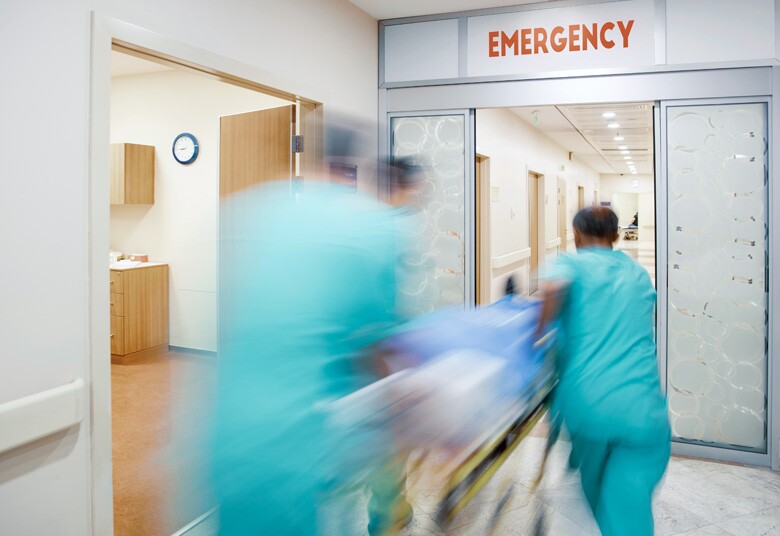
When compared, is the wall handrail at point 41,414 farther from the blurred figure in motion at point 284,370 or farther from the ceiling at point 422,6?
the ceiling at point 422,6

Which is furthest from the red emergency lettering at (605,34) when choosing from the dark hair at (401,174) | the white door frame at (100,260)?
the white door frame at (100,260)

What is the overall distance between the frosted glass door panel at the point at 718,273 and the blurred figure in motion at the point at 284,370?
2.94 m

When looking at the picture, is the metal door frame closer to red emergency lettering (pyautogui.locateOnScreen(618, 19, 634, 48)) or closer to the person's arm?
red emergency lettering (pyautogui.locateOnScreen(618, 19, 634, 48))

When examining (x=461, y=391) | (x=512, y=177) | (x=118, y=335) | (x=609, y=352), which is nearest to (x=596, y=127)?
(x=512, y=177)

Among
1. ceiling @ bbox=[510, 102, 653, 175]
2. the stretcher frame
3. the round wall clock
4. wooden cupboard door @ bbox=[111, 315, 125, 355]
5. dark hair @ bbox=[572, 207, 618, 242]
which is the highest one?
ceiling @ bbox=[510, 102, 653, 175]

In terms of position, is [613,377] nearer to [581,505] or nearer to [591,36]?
[581,505]

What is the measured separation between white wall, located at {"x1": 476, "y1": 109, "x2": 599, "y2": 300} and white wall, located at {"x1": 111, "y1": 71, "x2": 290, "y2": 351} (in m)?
2.82

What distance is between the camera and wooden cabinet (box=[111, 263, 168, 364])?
231 inches

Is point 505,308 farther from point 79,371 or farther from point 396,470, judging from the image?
point 79,371

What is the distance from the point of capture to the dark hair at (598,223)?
2.10m

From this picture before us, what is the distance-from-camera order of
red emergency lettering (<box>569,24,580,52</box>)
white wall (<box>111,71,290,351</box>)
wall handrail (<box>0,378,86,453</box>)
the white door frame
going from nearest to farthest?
wall handrail (<box>0,378,86,453</box>), the white door frame, red emergency lettering (<box>569,24,580,52</box>), white wall (<box>111,71,290,351</box>)

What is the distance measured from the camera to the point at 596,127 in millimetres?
8570

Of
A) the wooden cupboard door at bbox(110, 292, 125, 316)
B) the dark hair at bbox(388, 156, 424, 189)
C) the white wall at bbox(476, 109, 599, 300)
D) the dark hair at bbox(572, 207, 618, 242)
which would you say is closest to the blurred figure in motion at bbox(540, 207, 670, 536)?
the dark hair at bbox(572, 207, 618, 242)

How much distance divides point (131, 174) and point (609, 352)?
5681mm
